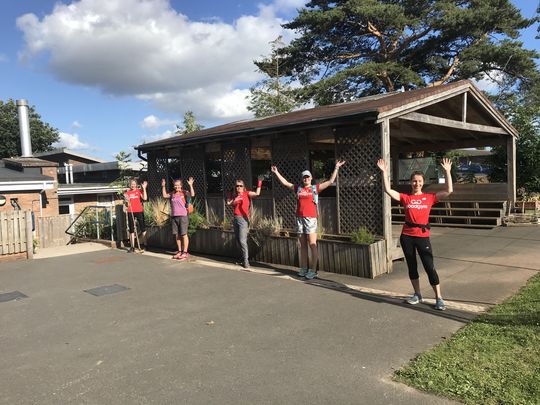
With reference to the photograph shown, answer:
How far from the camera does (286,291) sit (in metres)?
6.35

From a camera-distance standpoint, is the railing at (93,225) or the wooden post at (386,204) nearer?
the wooden post at (386,204)

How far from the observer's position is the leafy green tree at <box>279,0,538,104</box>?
2030 centimetres

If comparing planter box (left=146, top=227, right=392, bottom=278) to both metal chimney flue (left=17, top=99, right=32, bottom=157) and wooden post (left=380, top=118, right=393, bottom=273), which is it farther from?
metal chimney flue (left=17, top=99, right=32, bottom=157)

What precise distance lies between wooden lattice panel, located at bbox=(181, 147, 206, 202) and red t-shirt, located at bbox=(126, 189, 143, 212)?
1357 millimetres

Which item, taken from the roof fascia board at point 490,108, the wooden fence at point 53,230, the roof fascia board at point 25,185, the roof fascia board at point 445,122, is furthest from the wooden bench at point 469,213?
the roof fascia board at point 25,185

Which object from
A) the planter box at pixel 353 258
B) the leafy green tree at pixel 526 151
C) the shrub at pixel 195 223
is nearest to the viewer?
the planter box at pixel 353 258

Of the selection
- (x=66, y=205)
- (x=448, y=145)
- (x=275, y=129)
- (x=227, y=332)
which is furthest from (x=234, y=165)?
(x=66, y=205)

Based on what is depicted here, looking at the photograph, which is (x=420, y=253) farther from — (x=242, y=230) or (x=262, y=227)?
(x=262, y=227)

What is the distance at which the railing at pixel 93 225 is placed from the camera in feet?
41.7

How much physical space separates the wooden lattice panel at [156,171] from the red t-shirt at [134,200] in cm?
173

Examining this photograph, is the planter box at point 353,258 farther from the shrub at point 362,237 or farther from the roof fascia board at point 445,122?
the roof fascia board at point 445,122

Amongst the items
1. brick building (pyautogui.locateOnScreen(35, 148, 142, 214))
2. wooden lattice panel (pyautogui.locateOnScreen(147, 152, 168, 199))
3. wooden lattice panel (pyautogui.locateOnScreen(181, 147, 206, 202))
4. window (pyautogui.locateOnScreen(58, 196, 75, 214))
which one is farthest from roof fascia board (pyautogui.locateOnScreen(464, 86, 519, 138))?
window (pyautogui.locateOnScreen(58, 196, 75, 214))

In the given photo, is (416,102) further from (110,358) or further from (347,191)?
(110,358)

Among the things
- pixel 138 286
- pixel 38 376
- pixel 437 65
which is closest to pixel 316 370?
pixel 38 376
